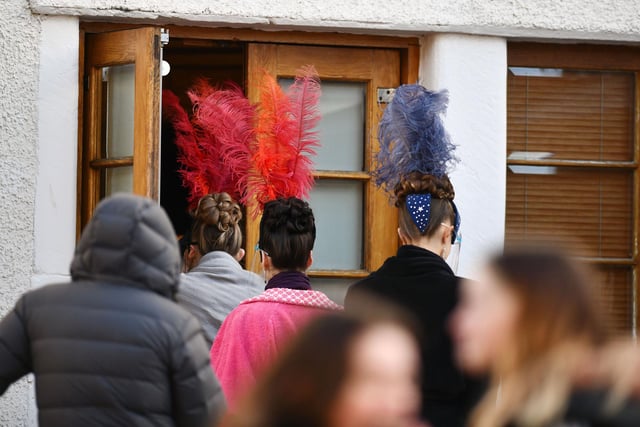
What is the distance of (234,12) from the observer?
6207mm

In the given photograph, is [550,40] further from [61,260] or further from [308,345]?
[308,345]

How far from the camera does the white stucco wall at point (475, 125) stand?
21.0 feet

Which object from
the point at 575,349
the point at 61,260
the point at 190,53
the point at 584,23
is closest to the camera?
the point at 575,349

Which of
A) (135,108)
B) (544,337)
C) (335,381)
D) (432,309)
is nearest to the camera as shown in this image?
(335,381)

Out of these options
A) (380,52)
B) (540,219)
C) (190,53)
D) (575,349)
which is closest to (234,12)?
(380,52)

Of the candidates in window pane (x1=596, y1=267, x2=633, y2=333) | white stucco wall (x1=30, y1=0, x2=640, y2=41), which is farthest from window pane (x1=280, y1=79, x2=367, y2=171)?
window pane (x1=596, y1=267, x2=633, y2=333)

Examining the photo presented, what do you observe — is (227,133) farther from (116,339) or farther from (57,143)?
(116,339)

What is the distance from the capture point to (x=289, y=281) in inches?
183

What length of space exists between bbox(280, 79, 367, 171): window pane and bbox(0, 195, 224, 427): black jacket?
119 inches

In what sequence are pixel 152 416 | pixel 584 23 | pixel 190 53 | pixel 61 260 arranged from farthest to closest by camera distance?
pixel 190 53
pixel 584 23
pixel 61 260
pixel 152 416

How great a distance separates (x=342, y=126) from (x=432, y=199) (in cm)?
212

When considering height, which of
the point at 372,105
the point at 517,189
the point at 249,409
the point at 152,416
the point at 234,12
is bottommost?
the point at 152,416

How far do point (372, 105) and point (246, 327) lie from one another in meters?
2.35

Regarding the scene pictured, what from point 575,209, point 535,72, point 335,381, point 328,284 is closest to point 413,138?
point 328,284
